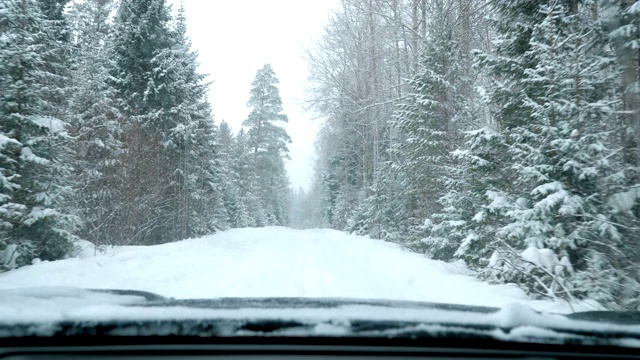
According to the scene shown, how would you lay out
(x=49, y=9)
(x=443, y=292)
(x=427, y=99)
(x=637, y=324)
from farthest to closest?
(x=49, y=9), (x=427, y=99), (x=443, y=292), (x=637, y=324)

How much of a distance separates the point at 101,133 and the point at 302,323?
14.5 metres

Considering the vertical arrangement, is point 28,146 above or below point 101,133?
below

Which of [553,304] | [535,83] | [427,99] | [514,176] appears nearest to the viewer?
[553,304]

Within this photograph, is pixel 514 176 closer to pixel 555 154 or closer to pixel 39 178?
pixel 555 154

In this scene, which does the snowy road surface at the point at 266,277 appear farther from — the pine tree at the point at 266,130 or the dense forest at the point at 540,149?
the pine tree at the point at 266,130

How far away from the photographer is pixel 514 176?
9422 mm

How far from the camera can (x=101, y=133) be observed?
14766mm

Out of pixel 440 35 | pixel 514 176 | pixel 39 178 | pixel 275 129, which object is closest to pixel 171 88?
pixel 39 178

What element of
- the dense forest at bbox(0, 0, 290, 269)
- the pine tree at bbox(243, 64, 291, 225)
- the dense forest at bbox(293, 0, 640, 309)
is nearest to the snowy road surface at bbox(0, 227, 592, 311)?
the dense forest at bbox(293, 0, 640, 309)

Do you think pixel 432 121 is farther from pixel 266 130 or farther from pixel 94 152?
pixel 266 130

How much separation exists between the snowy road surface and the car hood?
3813 millimetres

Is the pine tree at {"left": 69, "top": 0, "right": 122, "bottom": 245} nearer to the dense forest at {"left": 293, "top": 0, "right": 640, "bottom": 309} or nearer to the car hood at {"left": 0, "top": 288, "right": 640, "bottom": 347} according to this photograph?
the dense forest at {"left": 293, "top": 0, "right": 640, "bottom": 309}

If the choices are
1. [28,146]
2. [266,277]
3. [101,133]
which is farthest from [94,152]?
[266,277]

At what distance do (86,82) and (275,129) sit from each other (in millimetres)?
34189
